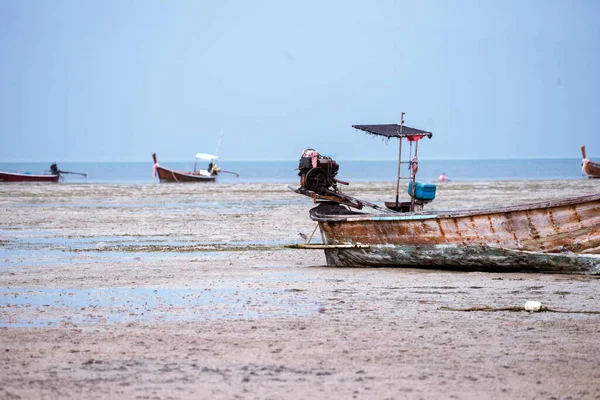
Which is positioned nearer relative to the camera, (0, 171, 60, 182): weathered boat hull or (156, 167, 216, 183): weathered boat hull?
(0, 171, 60, 182): weathered boat hull

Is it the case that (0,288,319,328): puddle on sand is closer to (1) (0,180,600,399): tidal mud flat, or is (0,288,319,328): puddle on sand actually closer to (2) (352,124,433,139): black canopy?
(1) (0,180,600,399): tidal mud flat

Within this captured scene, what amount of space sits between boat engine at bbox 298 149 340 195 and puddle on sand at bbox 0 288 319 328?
3714 mm

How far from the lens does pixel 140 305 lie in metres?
11.1

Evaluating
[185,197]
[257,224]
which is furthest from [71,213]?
[185,197]

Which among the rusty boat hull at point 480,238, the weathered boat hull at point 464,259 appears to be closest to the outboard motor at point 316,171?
the rusty boat hull at point 480,238

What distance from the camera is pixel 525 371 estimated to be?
25.1 feet

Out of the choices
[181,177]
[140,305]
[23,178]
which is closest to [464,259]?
[140,305]

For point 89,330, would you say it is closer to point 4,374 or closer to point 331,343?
point 4,374

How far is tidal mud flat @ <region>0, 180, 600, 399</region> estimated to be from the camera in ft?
24.0

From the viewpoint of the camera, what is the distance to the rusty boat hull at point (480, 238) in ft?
41.9

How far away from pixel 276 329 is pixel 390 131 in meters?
6.61

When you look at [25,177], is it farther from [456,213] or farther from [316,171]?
[456,213]

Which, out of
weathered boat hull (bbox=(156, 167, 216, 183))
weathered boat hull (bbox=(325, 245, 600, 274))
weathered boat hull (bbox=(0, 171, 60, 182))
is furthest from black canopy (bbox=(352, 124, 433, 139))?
weathered boat hull (bbox=(0, 171, 60, 182))

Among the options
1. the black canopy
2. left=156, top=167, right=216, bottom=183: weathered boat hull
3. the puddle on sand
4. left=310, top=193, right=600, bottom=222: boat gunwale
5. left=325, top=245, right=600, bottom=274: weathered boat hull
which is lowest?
the puddle on sand
